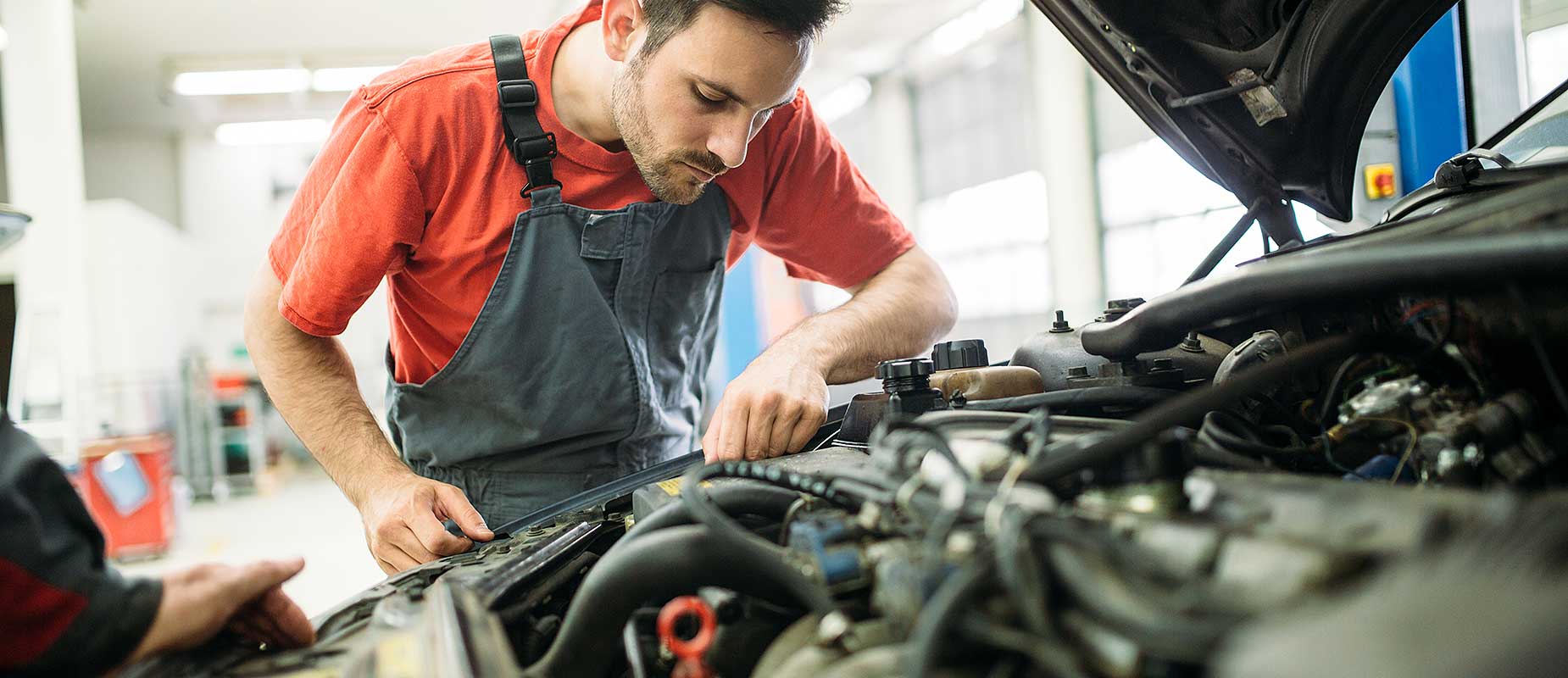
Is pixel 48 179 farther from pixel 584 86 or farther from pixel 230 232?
pixel 584 86

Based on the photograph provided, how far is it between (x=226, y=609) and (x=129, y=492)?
18.1 ft

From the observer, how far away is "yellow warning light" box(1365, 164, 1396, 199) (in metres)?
2.26

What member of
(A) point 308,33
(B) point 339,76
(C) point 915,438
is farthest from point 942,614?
(B) point 339,76

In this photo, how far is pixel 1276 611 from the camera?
345 millimetres

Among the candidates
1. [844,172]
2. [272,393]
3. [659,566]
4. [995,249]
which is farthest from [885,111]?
[659,566]

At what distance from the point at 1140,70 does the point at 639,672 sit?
1058 mm

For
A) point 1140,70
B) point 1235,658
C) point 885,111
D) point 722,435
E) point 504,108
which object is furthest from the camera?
point 885,111

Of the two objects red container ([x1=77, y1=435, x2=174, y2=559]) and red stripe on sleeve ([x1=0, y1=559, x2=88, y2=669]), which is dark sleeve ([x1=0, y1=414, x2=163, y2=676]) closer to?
red stripe on sleeve ([x1=0, y1=559, x2=88, y2=669])

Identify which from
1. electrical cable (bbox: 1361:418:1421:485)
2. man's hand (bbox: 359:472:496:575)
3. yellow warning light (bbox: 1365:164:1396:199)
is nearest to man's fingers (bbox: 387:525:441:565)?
man's hand (bbox: 359:472:496:575)

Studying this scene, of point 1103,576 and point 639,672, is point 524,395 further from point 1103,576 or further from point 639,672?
point 1103,576

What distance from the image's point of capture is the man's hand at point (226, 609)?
1.89ft

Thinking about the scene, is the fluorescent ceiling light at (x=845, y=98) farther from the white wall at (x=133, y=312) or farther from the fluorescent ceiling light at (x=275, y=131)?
the white wall at (x=133, y=312)

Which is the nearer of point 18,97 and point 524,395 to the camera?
point 524,395

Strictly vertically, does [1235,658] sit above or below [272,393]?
below
